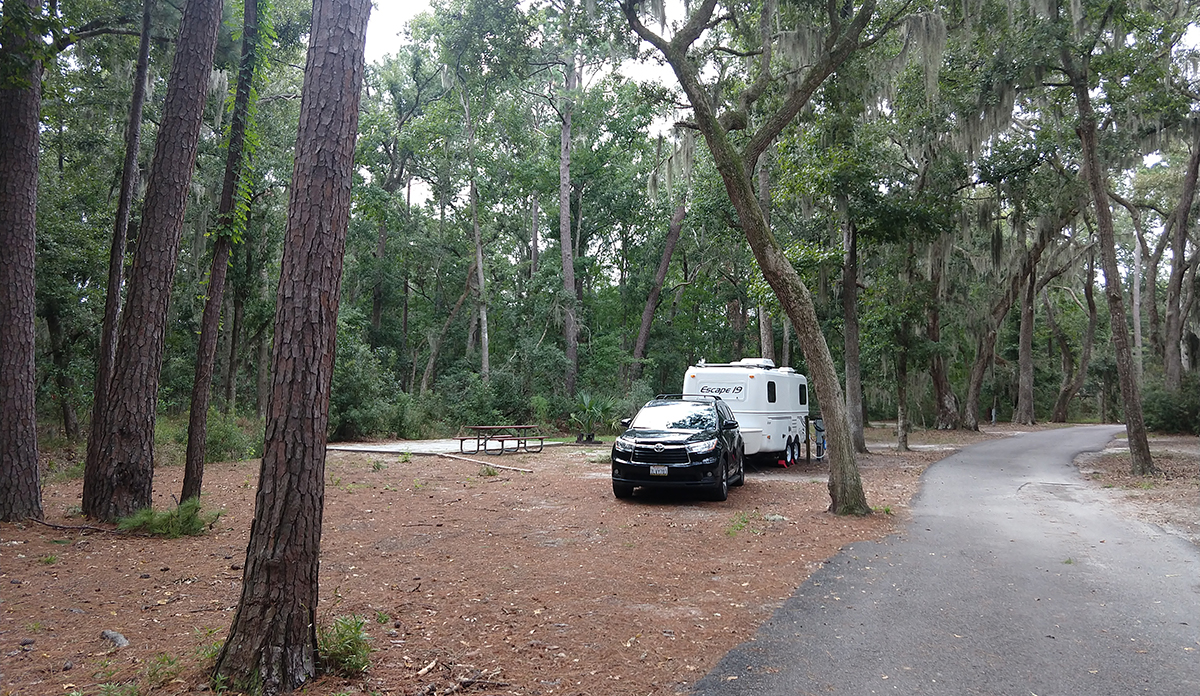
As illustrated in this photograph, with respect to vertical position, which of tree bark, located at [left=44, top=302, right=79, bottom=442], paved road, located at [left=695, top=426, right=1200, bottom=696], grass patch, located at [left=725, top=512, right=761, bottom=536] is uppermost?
tree bark, located at [left=44, top=302, right=79, bottom=442]

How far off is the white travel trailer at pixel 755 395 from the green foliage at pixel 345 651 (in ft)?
37.7

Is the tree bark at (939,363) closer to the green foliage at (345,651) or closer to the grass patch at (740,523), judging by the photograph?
the grass patch at (740,523)

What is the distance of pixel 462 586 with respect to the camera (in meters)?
5.83

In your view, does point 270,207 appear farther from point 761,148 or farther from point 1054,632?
point 1054,632

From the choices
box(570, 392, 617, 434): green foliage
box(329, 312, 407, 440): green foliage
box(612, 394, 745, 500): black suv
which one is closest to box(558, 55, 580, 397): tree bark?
box(570, 392, 617, 434): green foliage

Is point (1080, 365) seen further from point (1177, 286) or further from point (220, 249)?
point (220, 249)

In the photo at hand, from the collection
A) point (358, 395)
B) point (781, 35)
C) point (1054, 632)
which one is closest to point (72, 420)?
point (358, 395)

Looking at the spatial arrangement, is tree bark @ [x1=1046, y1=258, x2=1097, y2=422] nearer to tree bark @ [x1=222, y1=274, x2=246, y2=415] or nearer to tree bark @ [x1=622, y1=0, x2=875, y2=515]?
tree bark @ [x1=622, y1=0, x2=875, y2=515]

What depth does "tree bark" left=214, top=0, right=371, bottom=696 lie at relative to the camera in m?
3.67

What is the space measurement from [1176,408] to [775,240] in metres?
27.1

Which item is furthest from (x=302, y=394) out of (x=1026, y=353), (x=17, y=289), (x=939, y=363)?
(x=1026, y=353)


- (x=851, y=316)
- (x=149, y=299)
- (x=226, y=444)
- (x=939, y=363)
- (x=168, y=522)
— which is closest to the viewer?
(x=168, y=522)

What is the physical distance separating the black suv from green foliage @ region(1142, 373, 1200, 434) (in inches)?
1027

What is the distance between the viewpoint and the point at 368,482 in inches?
496
